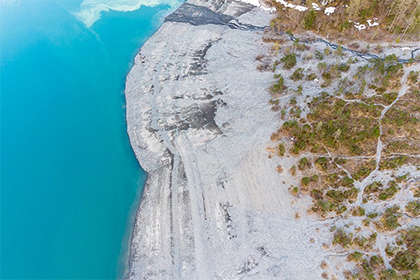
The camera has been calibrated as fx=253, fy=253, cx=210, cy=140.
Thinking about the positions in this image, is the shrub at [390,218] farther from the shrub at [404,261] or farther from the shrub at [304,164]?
the shrub at [304,164]

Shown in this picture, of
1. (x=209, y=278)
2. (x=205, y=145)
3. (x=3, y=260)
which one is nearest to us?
(x=209, y=278)

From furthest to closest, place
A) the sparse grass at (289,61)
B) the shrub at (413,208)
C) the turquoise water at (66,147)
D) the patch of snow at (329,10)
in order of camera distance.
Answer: the patch of snow at (329,10) → the sparse grass at (289,61) → the turquoise water at (66,147) → the shrub at (413,208)

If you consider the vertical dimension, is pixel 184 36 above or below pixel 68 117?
above

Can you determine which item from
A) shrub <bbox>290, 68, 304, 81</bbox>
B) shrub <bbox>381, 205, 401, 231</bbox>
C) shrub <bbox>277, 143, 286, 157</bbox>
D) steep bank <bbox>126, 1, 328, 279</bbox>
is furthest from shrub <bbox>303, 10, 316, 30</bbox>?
shrub <bbox>381, 205, 401, 231</bbox>

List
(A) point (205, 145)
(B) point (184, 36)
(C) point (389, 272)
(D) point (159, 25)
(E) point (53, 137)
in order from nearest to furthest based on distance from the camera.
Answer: (C) point (389, 272), (A) point (205, 145), (E) point (53, 137), (B) point (184, 36), (D) point (159, 25)

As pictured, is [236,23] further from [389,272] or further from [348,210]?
[389,272]

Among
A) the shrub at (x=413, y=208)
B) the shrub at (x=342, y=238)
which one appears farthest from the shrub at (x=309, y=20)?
the shrub at (x=342, y=238)

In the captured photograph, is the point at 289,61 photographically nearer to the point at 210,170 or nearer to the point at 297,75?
the point at 297,75

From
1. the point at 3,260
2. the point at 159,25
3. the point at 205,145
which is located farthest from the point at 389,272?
the point at 159,25
